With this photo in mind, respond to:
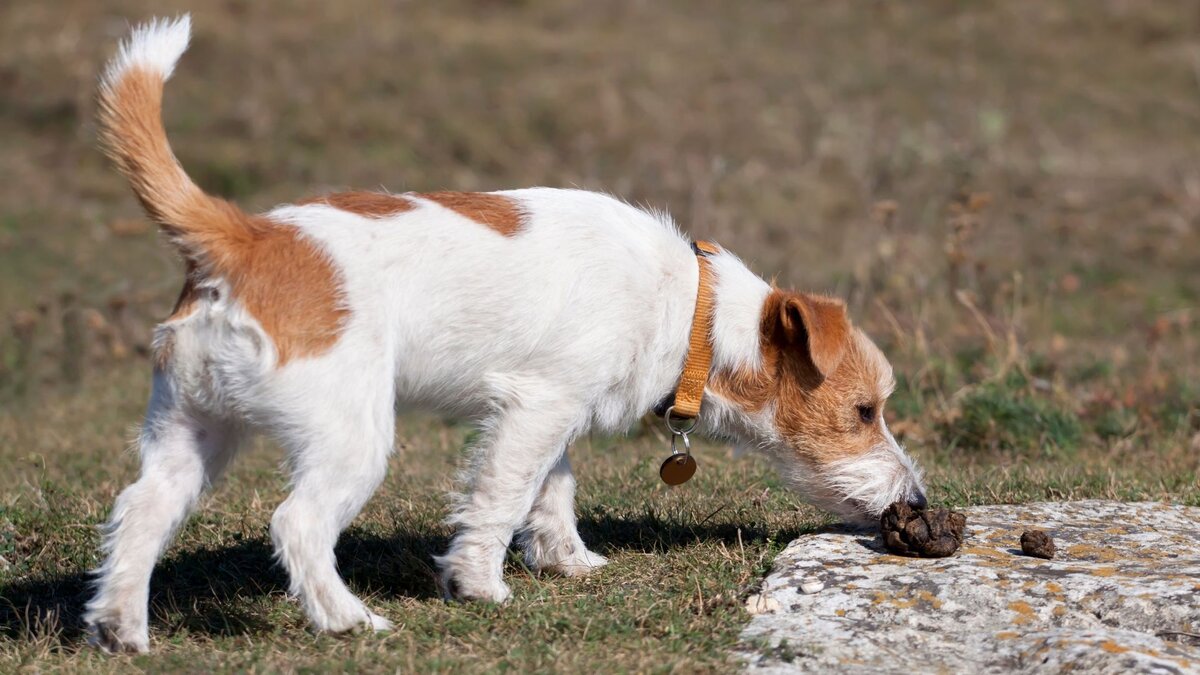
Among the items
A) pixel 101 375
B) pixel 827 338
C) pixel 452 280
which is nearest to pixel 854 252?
pixel 101 375

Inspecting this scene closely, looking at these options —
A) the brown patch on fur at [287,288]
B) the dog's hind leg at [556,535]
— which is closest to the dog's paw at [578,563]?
the dog's hind leg at [556,535]

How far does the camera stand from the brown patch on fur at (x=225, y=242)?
4.01 m

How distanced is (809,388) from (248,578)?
2.14m

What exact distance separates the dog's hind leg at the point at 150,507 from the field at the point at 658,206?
13 centimetres

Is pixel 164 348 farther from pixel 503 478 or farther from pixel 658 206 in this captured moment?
pixel 658 206

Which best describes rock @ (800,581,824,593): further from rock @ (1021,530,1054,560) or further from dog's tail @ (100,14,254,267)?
dog's tail @ (100,14,254,267)

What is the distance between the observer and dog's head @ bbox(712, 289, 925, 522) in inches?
188

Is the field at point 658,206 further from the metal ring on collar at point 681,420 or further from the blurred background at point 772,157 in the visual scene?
the metal ring on collar at point 681,420

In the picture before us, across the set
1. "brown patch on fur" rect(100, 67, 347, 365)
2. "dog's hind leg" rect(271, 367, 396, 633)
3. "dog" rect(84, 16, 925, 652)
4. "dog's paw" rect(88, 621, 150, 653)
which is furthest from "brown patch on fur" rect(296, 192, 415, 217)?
"dog's paw" rect(88, 621, 150, 653)

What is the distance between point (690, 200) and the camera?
1116 centimetres

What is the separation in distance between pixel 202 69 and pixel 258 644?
11.4 m

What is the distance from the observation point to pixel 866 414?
4902mm

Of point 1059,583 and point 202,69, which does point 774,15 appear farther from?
point 1059,583

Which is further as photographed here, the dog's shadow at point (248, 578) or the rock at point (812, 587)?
the dog's shadow at point (248, 578)
